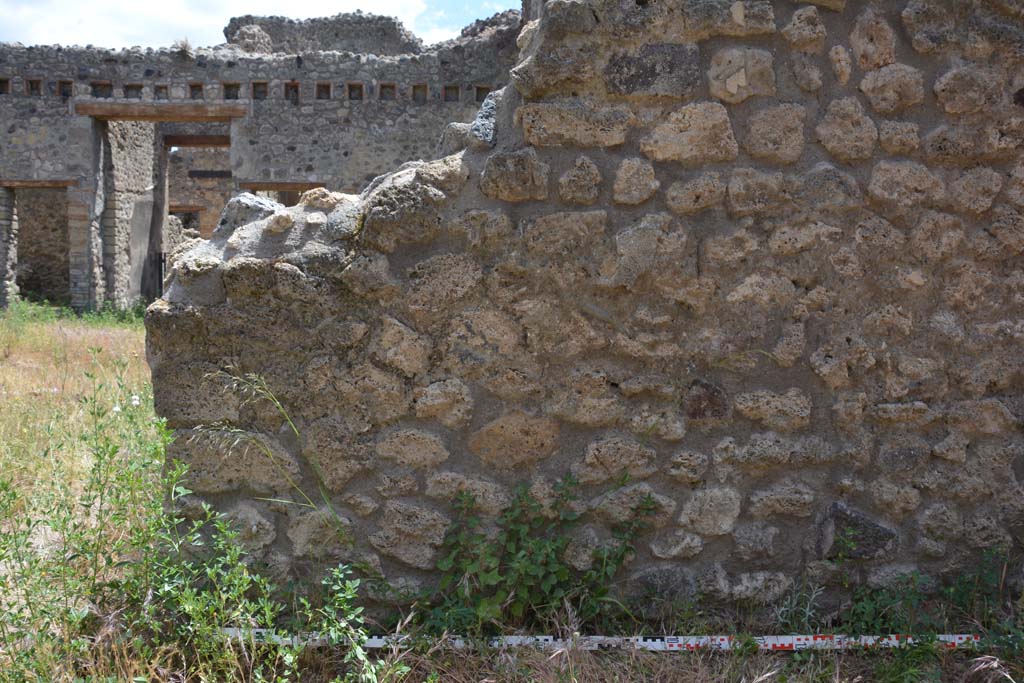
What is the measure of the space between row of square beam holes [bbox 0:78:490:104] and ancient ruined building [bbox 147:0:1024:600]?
9898 millimetres

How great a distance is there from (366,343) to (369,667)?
0.94 meters

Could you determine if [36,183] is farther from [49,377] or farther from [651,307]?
[651,307]

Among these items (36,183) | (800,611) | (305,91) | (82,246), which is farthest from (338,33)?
(800,611)

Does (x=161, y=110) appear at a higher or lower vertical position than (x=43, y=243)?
higher

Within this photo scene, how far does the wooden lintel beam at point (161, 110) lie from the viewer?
11969 millimetres

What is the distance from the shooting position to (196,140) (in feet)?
48.9

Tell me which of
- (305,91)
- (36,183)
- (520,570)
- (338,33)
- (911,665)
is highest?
(338,33)

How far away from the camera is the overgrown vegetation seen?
7.36 ft

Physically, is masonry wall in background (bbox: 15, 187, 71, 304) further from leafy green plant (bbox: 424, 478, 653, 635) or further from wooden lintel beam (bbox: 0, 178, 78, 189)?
leafy green plant (bbox: 424, 478, 653, 635)

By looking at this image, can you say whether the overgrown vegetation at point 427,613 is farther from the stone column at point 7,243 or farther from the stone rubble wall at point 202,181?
the stone rubble wall at point 202,181

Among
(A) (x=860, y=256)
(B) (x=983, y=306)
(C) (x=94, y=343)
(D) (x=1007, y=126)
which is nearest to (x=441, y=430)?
(A) (x=860, y=256)

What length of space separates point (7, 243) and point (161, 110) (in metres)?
3.36

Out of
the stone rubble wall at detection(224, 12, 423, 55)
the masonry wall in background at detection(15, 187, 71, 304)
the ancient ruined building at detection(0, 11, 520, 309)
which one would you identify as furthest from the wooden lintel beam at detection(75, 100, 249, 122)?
the stone rubble wall at detection(224, 12, 423, 55)

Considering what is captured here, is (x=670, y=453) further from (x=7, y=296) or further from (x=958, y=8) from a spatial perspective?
(x=7, y=296)
